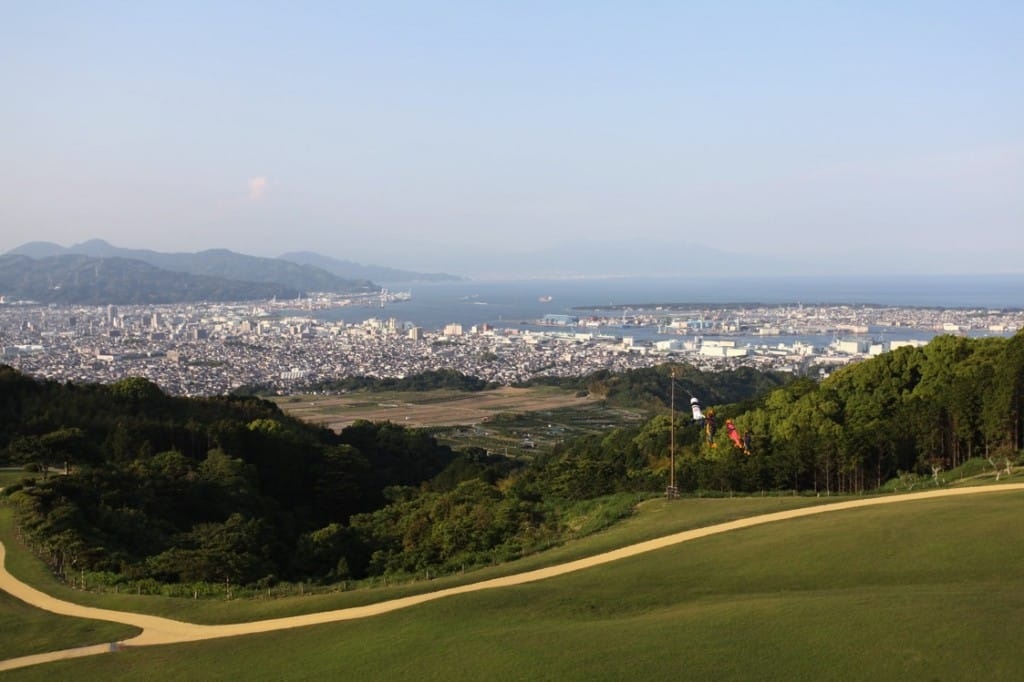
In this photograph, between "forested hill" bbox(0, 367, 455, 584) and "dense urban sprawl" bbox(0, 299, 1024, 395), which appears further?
"dense urban sprawl" bbox(0, 299, 1024, 395)

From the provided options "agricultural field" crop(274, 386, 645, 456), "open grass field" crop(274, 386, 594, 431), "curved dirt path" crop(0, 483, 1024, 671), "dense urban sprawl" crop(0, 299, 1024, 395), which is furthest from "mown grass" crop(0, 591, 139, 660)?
"dense urban sprawl" crop(0, 299, 1024, 395)

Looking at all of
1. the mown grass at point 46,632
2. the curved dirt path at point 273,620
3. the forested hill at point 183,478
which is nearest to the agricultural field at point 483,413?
the forested hill at point 183,478

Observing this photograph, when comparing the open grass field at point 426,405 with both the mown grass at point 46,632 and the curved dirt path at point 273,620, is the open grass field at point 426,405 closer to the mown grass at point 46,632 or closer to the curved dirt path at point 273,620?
the curved dirt path at point 273,620

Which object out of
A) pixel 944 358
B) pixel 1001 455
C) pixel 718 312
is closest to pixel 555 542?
pixel 1001 455

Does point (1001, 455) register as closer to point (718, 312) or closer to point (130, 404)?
point (130, 404)

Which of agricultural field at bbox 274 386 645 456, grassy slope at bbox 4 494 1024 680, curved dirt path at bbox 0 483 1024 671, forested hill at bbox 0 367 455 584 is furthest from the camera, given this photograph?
agricultural field at bbox 274 386 645 456

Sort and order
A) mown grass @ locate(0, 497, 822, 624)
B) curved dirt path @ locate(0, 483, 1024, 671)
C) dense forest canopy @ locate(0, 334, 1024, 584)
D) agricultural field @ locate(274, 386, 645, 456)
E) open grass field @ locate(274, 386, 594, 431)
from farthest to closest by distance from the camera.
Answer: open grass field @ locate(274, 386, 594, 431) < agricultural field @ locate(274, 386, 645, 456) < dense forest canopy @ locate(0, 334, 1024, 584) < mown grass @ locate(0, 497, 822, 624) < curved dirt path @ locate(0, 483, 1024, 671)

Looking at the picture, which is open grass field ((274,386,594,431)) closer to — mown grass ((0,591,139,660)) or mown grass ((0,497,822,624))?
mown grass ((0,497,822,624))
